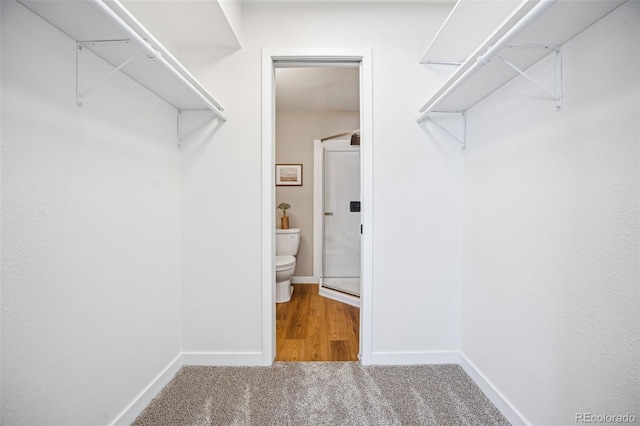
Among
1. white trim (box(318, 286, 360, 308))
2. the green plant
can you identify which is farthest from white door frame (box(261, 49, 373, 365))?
the green plant

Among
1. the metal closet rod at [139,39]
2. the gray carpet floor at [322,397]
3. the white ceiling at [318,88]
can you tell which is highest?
the white ceiling at [318,88]

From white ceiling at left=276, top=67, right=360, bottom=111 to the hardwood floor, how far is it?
7.21ft

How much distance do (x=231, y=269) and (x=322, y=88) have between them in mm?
2100

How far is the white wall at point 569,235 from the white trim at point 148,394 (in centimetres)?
179

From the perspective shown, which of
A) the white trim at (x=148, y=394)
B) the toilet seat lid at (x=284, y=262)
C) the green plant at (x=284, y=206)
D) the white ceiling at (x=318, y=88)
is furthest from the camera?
the green plant at (x=284, y=206)

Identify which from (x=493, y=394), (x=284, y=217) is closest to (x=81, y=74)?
(x=493, y=394)

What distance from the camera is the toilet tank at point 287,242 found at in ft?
10.4

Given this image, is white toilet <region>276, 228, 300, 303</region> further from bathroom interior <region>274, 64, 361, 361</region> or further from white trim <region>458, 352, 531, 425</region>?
white trim <region>458, 352, 531, 425</region>

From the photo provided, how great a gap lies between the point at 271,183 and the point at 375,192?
0.67 metres

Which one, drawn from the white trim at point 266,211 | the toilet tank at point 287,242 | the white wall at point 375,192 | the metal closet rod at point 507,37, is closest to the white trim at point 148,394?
the white wall at point 375,192

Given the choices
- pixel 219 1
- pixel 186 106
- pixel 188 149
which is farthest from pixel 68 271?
pixel 219 1

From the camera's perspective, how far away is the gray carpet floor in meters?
1.25

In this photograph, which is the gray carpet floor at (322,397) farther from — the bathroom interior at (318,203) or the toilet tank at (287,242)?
the toilet tank at (287,242)

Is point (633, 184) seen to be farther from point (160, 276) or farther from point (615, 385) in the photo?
point (160, 276)
